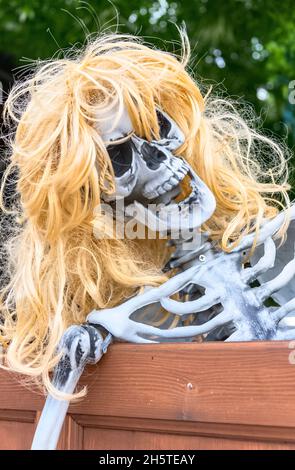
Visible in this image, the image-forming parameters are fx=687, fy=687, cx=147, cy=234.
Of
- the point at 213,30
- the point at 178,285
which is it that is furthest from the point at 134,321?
the point at 213,30

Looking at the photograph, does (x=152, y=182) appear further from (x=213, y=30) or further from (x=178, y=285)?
(x=213, y=30)

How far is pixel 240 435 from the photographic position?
70cm

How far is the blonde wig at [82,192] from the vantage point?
0.84 m

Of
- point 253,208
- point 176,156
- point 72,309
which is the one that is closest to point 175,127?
point 176,156

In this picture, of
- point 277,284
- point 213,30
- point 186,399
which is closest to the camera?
point 186,399

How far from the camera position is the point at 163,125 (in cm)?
91

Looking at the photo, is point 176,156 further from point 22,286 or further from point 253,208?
point 22,286

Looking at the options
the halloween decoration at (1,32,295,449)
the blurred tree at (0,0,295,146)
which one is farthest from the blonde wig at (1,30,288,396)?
the blurred tree at (0,0,295,146)

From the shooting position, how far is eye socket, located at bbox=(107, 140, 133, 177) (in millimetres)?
874

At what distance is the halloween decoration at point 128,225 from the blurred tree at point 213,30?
1413mm

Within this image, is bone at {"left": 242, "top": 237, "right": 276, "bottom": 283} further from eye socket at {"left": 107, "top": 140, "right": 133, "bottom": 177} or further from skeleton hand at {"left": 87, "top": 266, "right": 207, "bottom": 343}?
eye socket at {"left": 107, "top": 140, "right": 133, "bottom": 177}

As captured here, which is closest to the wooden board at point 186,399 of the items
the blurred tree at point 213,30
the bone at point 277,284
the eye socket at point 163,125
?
the bone at point 277,284

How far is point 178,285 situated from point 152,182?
139 mm
